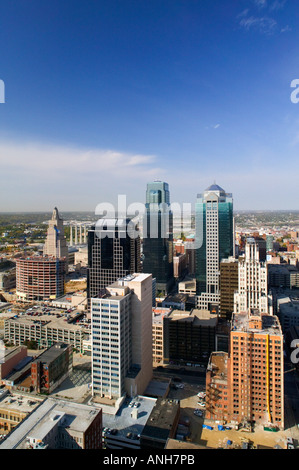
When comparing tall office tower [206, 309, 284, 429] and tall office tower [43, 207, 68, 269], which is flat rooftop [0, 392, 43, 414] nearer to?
tall office tower [206, 309, 284, 429]

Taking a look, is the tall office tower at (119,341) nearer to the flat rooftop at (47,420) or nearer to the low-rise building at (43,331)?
the flat rooftop at (47,420)

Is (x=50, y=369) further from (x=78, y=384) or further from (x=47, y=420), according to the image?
(x=47, y=420)

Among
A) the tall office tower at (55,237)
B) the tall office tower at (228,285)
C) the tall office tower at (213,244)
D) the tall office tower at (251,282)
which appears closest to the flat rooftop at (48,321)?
the tall office tower at (228,285)

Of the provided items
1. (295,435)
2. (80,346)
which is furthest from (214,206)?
(295,435)

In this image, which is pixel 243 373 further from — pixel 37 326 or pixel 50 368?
pixel 37 326

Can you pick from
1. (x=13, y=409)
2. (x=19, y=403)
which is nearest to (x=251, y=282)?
(x=19, y=403)
